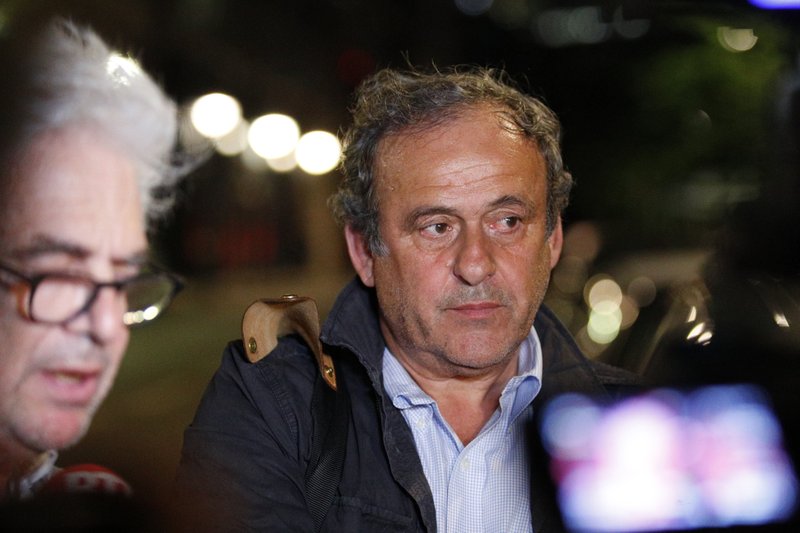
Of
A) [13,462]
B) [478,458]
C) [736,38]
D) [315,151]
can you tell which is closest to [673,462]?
[478,458]

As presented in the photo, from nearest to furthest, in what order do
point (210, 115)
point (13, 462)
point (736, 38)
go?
point (13, 462)
point (210, 115)
point (736, 38)

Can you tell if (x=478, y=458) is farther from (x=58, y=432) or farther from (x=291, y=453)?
(x=58, y=432)

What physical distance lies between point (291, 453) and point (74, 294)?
1.82ft

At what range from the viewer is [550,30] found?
6.66 meters

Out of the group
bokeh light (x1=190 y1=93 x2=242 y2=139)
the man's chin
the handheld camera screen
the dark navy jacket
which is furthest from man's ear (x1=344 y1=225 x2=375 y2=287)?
the man's chin

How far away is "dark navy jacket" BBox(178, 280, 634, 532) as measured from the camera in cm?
182

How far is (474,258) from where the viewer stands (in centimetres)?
202

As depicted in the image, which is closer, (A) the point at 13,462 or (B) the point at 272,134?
(A) the point at 13,462

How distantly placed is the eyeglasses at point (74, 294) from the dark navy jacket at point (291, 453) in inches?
9.4

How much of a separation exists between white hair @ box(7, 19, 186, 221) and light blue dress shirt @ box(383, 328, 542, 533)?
28.6 inches

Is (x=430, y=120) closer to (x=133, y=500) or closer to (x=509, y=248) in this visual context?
(x=509, y=248)

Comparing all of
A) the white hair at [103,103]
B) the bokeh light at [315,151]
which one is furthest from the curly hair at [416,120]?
the bokeh light at [315,151]

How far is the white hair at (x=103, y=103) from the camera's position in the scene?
1600 mm

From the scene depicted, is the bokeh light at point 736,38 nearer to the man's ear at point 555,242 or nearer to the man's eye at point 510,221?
the man's ear at point 555,242
